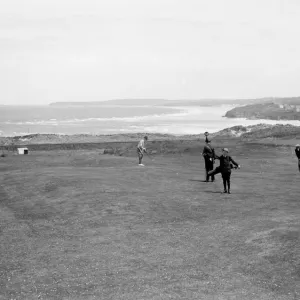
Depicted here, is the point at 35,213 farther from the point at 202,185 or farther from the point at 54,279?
the point at 202,185

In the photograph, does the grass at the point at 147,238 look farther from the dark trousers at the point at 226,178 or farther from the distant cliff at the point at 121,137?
the distant cliff at the point at 121,137

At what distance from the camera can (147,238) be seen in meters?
18.1

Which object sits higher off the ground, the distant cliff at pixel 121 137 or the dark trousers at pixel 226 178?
the dark trousers at pixel 226 178

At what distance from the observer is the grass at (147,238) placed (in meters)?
13.7

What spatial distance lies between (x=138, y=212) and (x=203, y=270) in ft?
24.1

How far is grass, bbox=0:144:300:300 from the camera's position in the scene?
13664mm

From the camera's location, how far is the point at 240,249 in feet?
53.9

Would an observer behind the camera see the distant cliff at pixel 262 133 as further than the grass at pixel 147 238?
Yes

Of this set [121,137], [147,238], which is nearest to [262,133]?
[121,137]

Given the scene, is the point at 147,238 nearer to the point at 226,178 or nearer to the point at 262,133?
the point at 226,178

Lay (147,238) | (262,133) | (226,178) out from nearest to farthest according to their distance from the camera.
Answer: (147,238), (226,178), (262,133)

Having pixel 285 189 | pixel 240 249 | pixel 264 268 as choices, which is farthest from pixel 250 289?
pixel 285 189

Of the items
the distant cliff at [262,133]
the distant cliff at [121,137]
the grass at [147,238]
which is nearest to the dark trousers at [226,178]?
the grass at [147,238]

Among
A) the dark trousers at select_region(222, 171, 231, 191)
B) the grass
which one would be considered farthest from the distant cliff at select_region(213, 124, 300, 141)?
the grass
